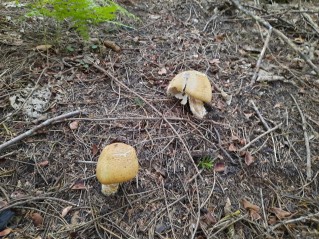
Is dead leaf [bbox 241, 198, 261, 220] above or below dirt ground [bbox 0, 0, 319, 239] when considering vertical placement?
below

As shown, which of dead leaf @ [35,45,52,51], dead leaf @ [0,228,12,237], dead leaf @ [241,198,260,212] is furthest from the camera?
dead leaf @ [35,45,52,51]

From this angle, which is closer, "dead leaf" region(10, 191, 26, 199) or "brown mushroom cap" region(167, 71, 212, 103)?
"dead leaf" region(10, 191, 26, 199)

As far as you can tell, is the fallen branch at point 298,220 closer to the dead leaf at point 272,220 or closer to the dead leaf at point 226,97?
the dead leaf at point 272,220

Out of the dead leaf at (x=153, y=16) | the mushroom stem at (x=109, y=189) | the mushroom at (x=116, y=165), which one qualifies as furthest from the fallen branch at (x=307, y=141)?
the dead leaf at (x=153, y=16)

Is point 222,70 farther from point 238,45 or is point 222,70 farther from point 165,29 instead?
point 165,29

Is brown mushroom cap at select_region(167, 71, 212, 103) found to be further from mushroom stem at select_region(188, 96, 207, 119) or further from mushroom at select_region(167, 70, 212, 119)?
mushroom stem at select_region(188, 96, 207, 119)

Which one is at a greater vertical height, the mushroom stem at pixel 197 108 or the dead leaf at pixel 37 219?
the mushroom stem at pixel 197 108

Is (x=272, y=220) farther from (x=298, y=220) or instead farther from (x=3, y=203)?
(x=3, y=203)

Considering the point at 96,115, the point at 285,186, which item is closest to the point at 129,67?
the point at 96,115

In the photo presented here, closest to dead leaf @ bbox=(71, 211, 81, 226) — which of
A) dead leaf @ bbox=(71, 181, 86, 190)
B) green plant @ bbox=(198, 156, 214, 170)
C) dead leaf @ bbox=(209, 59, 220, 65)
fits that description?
dead leaf @ bbox=(71, 181, 86, 190)
